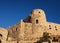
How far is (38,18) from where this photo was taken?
57812 mm

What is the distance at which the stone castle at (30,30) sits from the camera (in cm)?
5488

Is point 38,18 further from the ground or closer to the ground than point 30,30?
further from the ground

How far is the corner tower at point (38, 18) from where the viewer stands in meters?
56.8

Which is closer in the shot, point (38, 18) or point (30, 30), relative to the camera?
point (30, 30)

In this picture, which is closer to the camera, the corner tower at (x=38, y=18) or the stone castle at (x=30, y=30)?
the stone castle at (x=30, y=30)

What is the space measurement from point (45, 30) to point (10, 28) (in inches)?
407

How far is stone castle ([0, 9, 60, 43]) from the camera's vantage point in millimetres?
Result: 54875

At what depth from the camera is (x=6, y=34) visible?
57.6m

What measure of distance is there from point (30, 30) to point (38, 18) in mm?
4552

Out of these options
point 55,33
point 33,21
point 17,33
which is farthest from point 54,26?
point 17,33

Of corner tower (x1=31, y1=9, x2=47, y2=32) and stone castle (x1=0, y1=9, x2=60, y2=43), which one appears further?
corner tower (x1=31, y1=9, x2=47, y2=32)

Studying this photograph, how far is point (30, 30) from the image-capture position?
56.0 m

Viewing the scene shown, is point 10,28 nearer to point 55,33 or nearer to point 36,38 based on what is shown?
point 36,38

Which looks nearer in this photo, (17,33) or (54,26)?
(17,33)
